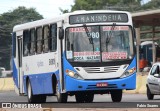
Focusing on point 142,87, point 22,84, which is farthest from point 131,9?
point 22,84

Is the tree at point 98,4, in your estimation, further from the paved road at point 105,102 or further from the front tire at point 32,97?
the front tire at point 32,97

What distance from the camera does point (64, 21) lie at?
2327 centimetres

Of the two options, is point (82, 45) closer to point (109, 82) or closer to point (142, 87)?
point (109, 82)

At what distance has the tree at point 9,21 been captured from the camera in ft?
333

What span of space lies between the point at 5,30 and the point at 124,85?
8001 centimetres

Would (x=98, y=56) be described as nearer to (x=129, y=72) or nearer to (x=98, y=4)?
(x=129, y=72)

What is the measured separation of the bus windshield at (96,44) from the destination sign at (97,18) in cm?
29

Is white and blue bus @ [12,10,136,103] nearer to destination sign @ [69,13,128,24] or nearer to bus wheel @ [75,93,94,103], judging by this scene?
destination sign @ [69,13,128,24]

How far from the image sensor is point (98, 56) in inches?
901

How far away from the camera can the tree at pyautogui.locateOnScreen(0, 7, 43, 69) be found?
101375 mm

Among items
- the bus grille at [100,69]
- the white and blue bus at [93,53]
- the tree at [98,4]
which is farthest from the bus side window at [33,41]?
the tree at [98,4]

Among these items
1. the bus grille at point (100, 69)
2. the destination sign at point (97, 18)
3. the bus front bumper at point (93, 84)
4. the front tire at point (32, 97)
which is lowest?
the front tire at point (32, 97)

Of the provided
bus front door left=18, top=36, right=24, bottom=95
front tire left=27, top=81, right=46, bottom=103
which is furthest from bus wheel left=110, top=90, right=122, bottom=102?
bus front door left=18, top=36, right=24, bottom=95

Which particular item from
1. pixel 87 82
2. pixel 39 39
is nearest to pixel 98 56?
pixel 87 82
